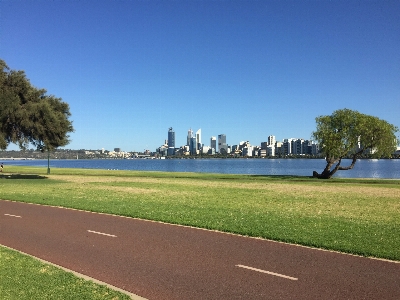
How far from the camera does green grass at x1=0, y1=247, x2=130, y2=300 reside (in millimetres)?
6559

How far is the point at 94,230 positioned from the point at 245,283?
6.87 m

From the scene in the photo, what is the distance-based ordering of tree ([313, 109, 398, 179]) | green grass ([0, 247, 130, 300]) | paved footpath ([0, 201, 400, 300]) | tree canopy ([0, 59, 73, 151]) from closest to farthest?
→ green grass ([0, 247, 130, 300]) < paved footpath ([0, 201, 400, 300]) < tree canopy ([0, 59, 73, 151]) < tree ([313, 109, 398, 179])

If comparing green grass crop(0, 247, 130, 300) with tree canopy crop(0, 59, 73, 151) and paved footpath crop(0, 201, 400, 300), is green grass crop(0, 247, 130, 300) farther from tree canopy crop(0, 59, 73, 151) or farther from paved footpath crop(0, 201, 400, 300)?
tree canopy crop(0, 59, 73, 151)

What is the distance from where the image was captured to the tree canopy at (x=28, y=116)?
3787 cm

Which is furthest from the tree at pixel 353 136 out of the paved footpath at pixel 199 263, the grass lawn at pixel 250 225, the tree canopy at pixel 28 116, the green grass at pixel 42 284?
the green grass at pixel 42 284

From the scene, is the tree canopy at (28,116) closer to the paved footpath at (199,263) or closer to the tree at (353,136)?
the paved footpath at (199,263)

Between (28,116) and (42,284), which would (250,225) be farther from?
(28,116)

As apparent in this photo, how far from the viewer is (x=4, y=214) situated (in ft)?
53.0

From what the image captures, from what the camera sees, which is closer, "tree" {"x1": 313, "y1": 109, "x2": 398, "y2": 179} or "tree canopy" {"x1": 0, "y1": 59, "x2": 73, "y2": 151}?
"tree canopy" {"x1": 0, "y1": 59, "x2": 73, "y2": 151}

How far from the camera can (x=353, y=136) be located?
48281 millimetres

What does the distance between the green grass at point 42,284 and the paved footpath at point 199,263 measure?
0.47 m

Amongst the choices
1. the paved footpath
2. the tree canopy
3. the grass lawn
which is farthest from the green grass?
the tree canopy

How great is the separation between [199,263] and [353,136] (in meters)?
44.1

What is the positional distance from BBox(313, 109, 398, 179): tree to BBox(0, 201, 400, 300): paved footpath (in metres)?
39.2
